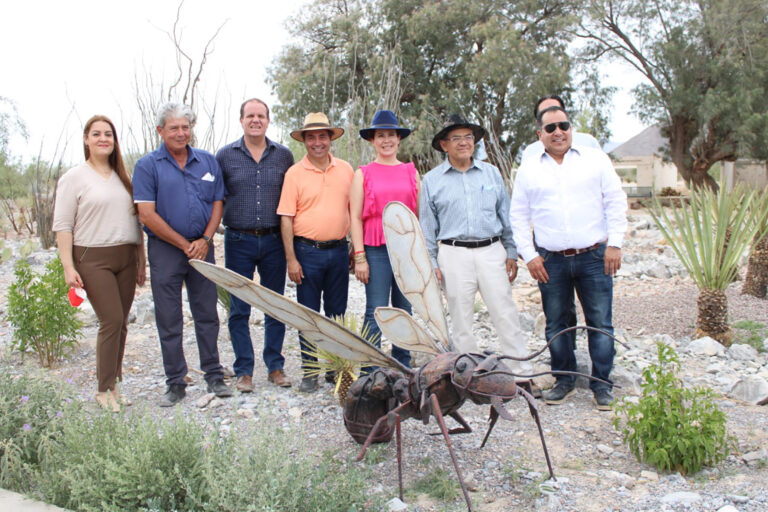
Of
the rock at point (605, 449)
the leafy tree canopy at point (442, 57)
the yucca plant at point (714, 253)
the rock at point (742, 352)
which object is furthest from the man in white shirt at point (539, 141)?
the leafy tree canopy at point (442, 57)

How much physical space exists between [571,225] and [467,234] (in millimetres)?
648

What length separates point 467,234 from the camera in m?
3.86

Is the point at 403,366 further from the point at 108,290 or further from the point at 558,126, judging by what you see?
the point at 108,290

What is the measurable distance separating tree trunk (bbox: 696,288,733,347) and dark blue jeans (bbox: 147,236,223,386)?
4124 mm

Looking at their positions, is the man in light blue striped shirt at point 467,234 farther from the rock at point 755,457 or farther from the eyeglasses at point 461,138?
the rock at point 755,457

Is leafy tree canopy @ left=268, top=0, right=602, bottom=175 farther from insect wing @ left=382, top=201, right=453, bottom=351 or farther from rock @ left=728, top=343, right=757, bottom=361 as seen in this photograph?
insect wing @ left=382, top=201, right=453, bottom=351

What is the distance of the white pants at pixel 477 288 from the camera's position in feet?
12.8

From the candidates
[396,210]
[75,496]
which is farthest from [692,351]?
[75,496]

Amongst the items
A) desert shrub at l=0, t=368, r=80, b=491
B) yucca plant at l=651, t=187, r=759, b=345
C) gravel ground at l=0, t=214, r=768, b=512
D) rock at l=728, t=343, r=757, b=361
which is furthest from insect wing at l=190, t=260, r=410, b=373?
rock at l=728, t=343, r=757, b=361

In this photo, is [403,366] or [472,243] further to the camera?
[472,243]

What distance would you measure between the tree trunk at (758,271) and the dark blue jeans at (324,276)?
491cm

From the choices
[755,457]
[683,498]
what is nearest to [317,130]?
[683,498]

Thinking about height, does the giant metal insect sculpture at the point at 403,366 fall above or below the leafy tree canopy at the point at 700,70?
below

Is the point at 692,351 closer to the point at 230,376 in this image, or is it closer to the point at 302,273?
the point at 302,273
